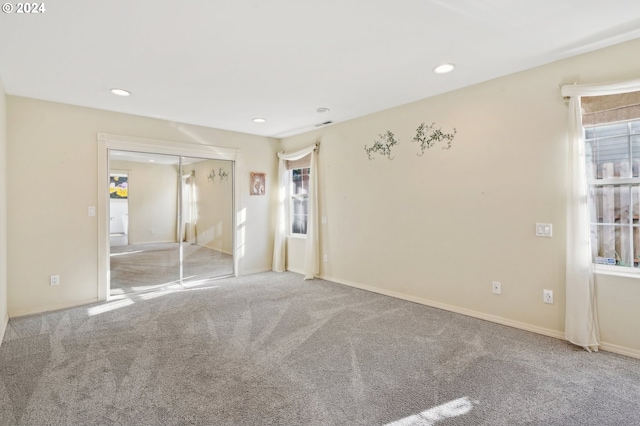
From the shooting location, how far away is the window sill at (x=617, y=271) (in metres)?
2.58

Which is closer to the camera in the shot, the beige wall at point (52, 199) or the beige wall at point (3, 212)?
the beige wall at point (3, 212)

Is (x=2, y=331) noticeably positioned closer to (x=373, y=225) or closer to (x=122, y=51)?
(x=122, y=51)

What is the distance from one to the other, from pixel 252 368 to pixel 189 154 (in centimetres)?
361

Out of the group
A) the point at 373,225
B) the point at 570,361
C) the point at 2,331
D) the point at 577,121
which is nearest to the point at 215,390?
the point at 2,331

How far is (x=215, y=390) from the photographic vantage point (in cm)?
212

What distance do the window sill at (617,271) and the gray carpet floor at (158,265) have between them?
15.9ft

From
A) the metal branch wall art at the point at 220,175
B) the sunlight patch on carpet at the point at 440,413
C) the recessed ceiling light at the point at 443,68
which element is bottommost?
the sunlight patch on carpet at the point at 440,413

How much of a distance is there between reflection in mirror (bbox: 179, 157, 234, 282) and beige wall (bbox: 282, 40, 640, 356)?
2127 mm

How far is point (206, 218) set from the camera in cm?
527

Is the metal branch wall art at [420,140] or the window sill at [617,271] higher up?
the metal branch wall art at [420,140]

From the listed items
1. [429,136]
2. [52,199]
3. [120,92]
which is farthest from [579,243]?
[52,199]

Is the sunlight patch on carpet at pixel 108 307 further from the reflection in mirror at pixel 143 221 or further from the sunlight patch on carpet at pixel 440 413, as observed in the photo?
the sunlight patch on carpet at pixel 440 413

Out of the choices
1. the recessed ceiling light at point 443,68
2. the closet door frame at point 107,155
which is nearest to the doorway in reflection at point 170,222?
the closet door frame at point 107,155

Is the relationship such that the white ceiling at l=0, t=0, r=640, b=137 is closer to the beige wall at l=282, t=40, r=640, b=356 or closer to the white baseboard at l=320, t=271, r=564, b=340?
the beige wall at l=282, t=40, r=640, b=356
